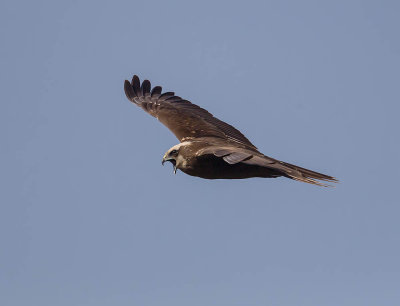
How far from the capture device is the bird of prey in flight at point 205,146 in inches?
455

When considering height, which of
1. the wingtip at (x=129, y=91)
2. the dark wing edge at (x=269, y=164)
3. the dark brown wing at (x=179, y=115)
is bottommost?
the dark wing edge at (x=269, y=164)

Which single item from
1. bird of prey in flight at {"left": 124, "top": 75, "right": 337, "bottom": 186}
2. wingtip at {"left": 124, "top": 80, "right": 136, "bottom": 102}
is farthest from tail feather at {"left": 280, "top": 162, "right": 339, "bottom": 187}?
wingtip at {"left": 124, "top": 80, "right": 136, "bottom": 102}

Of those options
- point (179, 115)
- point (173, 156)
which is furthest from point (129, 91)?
point (173, 156)

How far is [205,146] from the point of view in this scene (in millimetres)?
13188

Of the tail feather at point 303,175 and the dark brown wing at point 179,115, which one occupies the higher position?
the dark brown wing at point 179,115

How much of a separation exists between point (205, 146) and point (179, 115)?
2.60 meters

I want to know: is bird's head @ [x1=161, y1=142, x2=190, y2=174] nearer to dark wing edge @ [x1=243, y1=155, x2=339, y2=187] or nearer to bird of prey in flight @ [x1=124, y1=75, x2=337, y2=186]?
bird of prey in flight @ [x1=124, y1=75, x2=337, y2=186]

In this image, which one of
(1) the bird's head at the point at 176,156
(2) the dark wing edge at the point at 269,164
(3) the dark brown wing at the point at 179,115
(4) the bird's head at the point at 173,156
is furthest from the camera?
(3) the dark brown wing at the point at 179,115

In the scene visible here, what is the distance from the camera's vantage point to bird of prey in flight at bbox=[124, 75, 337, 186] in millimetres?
11547

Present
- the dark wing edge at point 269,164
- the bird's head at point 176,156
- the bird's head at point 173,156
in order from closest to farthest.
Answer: the dark wing edge at point 269,164, the bird's head at point 176,156, the bird's head at point 173,156

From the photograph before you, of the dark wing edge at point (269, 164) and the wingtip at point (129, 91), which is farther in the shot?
the wingtip at point (129, 91)

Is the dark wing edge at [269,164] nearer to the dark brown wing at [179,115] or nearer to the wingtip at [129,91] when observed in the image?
the dark brown wing at [179,115]

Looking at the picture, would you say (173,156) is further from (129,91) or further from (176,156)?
(129,91)

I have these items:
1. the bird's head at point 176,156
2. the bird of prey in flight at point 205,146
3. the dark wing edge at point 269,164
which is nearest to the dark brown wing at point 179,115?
the bird of prey in flight at point 205,146
